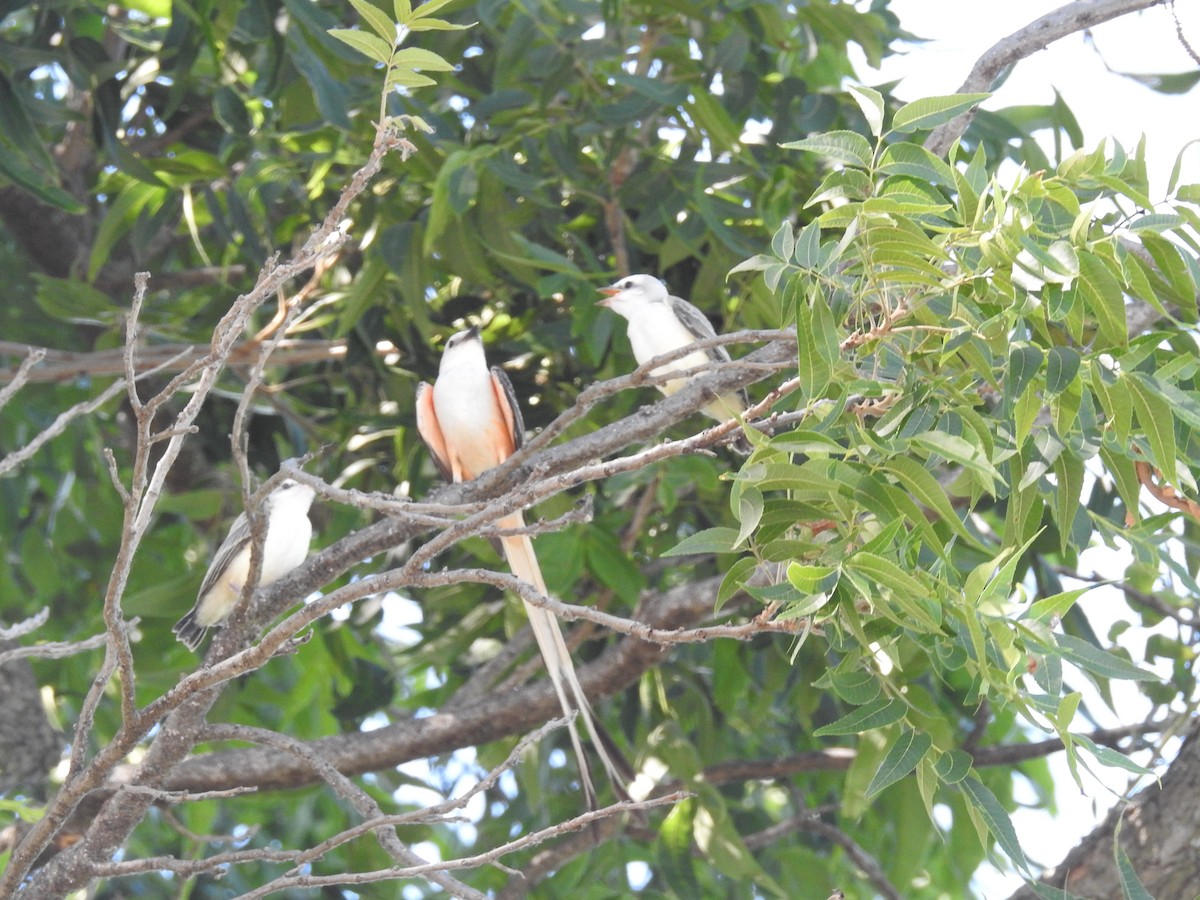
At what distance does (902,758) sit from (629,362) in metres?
2.71

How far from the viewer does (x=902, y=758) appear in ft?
6.18

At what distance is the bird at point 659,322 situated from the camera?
13.6ft

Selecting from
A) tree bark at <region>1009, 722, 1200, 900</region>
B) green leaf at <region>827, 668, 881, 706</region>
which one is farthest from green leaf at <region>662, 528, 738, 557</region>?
tree bark at <region>1009, 722, 1200, 900</region>

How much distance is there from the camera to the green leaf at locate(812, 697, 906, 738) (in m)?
1.81

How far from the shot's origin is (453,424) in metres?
4.34

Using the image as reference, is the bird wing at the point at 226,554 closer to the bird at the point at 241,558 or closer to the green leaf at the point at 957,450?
the bird at the point at 241,558

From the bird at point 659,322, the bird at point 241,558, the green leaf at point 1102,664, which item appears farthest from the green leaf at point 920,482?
the bird at point 659,322

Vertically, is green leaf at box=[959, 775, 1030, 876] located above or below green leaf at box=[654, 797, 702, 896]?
above

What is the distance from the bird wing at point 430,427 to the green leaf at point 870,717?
103 inches

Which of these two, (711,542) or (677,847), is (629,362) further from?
(711,542)

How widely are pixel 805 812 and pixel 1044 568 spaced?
112cm

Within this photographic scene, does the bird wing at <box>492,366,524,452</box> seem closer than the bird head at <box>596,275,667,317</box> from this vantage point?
No

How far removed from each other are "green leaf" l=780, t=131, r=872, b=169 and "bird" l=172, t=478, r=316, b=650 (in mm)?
1989

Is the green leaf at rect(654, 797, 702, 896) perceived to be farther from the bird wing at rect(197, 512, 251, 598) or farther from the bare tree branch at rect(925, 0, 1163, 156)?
the bare tree branch at rect(925, 0, 1163, 156)
